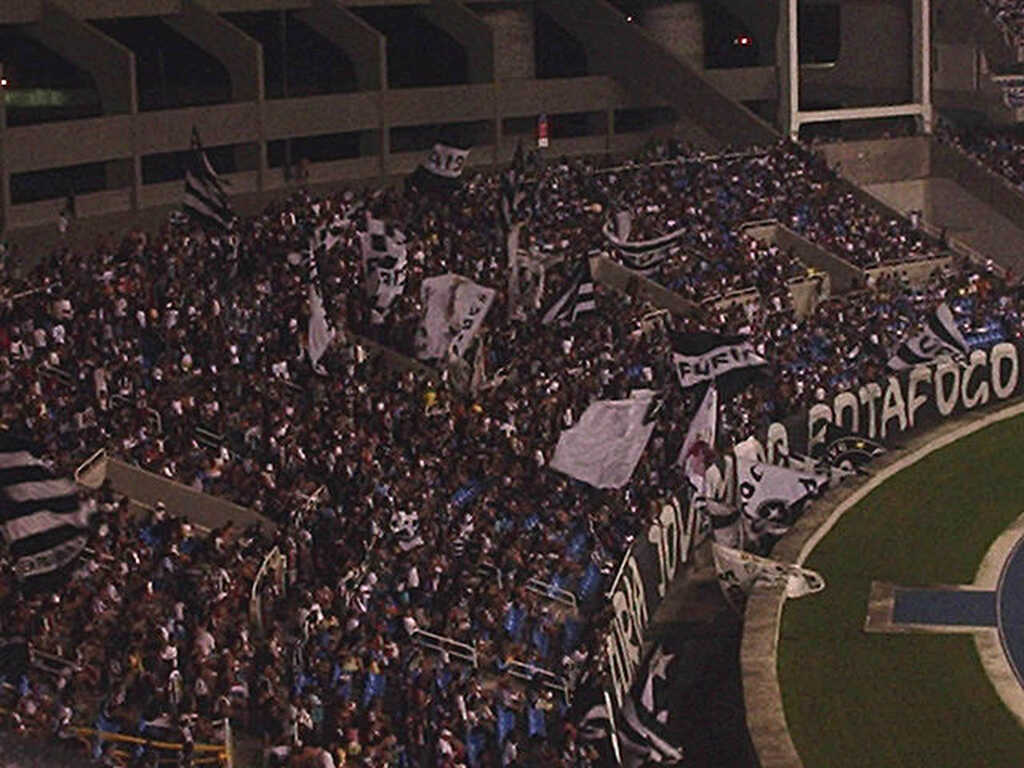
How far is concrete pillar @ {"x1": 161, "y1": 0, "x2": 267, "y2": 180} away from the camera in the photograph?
1870 inches

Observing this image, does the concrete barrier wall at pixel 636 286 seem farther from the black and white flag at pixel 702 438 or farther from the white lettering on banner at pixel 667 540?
the black and white flag at pixel 702 438


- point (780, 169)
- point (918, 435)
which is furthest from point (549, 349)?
point (780, 169)

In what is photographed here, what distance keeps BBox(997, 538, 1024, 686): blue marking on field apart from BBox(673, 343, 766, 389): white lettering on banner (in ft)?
19.2

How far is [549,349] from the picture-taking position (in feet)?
131

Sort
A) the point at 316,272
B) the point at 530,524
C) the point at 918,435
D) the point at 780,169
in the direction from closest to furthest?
the point at 530,524 → the point at 316,272 → the point at 918,435 → the point at 780,169

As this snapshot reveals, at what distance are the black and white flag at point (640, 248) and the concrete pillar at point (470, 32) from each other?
12.2 meters

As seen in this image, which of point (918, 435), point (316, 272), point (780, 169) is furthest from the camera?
point (780, 169)

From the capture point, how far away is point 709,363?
34.6 metres

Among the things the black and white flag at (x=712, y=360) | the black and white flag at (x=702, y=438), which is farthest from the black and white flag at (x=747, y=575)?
the black and white flag at (x=712, y=360)

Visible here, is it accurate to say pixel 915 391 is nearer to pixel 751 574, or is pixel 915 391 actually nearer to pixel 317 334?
pixel 751 574

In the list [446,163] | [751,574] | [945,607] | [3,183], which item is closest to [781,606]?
[751,574]

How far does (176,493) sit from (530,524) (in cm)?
564

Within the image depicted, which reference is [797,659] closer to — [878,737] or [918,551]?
[878,737]

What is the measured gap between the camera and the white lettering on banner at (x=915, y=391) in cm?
4662
